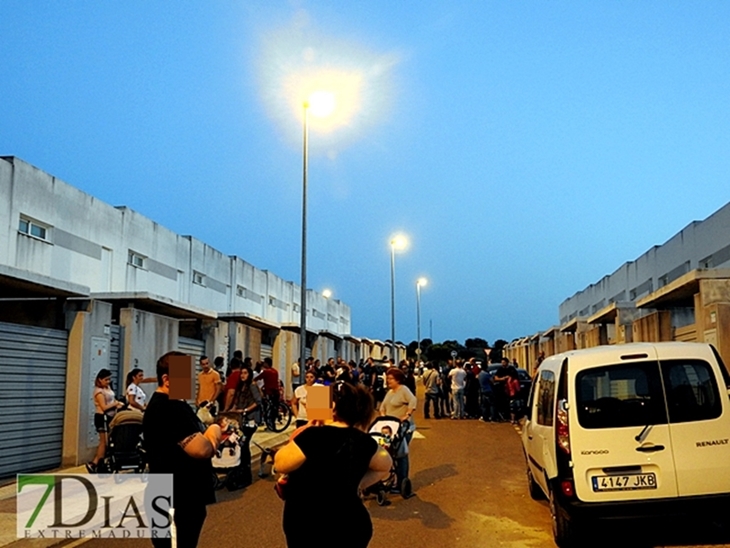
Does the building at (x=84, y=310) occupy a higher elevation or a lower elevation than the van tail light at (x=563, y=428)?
higher

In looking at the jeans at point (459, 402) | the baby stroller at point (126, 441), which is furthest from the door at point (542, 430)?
the jeans at point (459, 402)

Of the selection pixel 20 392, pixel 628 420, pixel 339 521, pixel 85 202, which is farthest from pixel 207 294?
pixel 339 521

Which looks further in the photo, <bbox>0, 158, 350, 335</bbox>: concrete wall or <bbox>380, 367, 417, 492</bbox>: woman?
<bbox>0, 158, 350, 335</bbox>: concrete wall

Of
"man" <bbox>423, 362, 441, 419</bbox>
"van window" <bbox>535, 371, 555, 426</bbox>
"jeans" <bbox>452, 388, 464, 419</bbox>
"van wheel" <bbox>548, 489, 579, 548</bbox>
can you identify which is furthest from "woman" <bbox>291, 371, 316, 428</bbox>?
"jeans" <bbox>452, 388, 464, 419</bbox>

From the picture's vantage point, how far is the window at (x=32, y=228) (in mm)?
22220

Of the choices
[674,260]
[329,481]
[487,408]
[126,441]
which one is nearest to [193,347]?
[487,408]

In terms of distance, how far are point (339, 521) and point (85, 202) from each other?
24.3 meters

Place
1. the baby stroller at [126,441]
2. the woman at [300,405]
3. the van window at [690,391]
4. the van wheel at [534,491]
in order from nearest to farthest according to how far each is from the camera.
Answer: the van window at [690,391] < the van wheel at [534,491] < the baby stroller at [126,441] < the woman at [300,405]

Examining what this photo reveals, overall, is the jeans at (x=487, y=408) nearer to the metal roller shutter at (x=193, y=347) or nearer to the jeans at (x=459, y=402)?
the jeans at (x=459, y=402)

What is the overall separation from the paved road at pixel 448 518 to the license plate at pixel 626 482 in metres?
0.37

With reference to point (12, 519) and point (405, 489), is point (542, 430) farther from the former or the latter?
point (12, 519)

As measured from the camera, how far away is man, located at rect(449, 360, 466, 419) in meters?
22.4

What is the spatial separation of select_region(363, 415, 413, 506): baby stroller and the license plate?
3.30m

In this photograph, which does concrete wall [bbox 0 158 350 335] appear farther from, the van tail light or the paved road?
the van tail light
